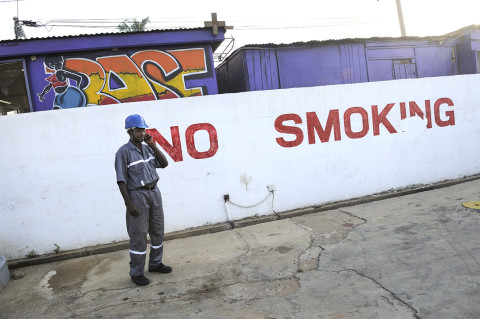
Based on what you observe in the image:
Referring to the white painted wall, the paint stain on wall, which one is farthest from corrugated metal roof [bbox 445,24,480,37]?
the paint stain on wall

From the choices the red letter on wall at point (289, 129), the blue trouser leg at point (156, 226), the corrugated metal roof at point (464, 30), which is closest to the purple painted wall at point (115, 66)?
the red letter on wall at point (289, 129)

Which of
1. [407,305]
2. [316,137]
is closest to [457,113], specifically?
[316,137]

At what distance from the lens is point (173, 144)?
20.4 feet

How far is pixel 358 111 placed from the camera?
24.1ft

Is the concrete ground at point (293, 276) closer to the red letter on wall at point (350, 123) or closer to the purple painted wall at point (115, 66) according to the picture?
the red letter on wall at point (350, 123)

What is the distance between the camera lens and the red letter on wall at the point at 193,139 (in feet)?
20.6

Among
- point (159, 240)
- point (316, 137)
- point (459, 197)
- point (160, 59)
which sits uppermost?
point (160, 59)

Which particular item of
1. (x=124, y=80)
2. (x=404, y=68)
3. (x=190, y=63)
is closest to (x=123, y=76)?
(x=124, y=80)

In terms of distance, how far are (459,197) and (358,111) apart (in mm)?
2393

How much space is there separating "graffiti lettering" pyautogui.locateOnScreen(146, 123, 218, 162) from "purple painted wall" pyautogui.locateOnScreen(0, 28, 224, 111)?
3.94 metres

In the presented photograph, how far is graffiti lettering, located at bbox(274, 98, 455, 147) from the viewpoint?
22.6ft

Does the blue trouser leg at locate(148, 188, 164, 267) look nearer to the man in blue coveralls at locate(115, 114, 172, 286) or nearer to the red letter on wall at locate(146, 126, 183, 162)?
the man in blue coveralls at locate(115, 114, 172, 286)

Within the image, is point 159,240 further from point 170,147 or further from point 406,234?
point 406,234

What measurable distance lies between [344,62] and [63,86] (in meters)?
9.00
